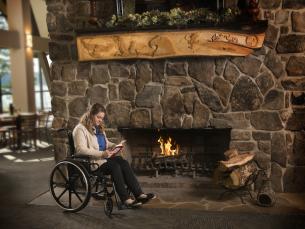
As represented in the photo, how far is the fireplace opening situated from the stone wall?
0.38m

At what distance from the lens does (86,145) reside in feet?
14.2

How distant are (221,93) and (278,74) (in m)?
0.69

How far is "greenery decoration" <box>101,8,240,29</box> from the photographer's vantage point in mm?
4695

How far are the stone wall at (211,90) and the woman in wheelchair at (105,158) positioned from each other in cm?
79

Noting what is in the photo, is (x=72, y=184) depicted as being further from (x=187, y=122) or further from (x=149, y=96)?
(x=187, y=122)

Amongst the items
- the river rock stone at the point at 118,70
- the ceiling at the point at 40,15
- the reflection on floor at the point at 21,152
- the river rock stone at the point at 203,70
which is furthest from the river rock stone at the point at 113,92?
the ceiling at the point at 40,15

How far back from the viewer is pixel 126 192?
430 cm

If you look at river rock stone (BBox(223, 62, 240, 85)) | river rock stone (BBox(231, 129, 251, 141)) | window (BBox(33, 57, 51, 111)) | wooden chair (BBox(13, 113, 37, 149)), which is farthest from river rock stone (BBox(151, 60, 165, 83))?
window (BBox(33, 57, 51, 111))

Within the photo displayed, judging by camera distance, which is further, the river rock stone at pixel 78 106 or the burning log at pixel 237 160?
the river rock stone at pixel 78 106

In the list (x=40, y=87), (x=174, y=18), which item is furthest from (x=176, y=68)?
(x=40, y=87)

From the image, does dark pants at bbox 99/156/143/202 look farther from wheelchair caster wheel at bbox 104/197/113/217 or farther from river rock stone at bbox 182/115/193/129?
river rock stone at bbox 182/115/193/129

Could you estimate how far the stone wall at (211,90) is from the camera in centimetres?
475

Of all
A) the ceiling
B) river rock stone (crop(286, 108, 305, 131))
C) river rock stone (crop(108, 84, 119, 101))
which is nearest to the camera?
river rock stone (crop(286, 108, 305, 131))

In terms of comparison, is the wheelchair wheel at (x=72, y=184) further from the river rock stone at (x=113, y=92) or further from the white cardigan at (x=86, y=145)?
the river rock stone at (x=113, y=92)
